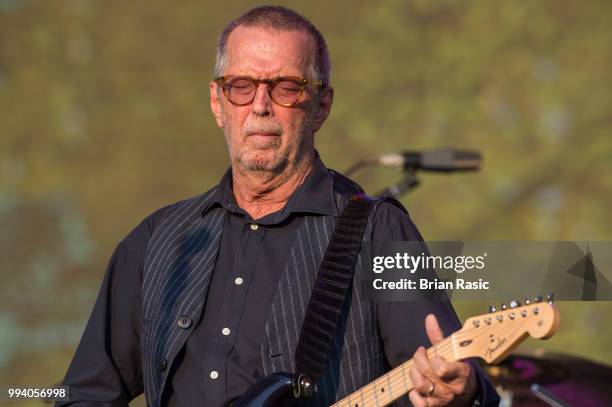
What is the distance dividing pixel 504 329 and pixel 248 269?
3.78 ft

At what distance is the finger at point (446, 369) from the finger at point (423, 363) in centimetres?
1

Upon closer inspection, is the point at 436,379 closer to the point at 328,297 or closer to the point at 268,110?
the point at 328,297

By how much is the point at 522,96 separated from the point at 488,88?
32 cm

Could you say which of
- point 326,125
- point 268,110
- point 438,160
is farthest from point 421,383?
point 326,125

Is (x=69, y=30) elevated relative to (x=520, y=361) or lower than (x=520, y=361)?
elevated

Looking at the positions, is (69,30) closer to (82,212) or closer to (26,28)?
(26,28)

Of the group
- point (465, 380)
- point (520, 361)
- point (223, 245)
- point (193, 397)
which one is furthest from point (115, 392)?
point (520, 361)

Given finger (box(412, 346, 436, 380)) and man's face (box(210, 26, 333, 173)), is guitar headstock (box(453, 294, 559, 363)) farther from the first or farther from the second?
man's face (box(210, 26, 333, 173))

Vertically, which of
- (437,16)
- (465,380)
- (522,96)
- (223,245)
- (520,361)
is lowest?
(520,361)

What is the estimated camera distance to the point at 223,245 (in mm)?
4293

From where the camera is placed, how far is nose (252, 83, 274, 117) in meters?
4.16

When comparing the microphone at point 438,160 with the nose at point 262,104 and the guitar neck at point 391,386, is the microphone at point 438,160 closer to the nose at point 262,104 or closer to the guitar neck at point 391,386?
the nose at point 262,104

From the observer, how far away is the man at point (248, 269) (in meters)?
3.93

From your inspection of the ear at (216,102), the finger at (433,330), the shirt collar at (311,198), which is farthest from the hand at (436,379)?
the ear at (216,102)
